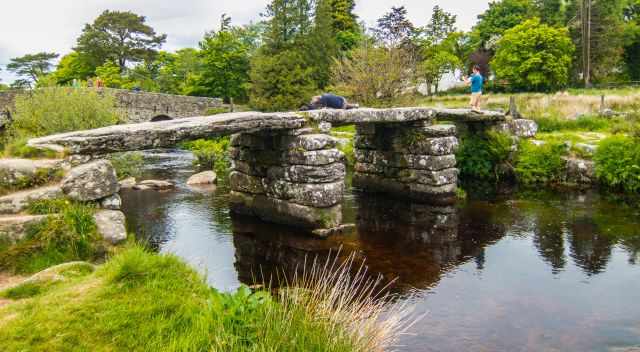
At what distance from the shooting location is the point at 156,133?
7832mm

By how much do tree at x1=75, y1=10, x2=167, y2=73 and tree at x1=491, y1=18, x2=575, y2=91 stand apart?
3721cm

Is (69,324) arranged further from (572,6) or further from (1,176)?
(572,6)

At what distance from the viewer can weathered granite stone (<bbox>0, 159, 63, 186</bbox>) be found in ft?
20.9

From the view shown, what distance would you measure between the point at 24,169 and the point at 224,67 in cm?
3425

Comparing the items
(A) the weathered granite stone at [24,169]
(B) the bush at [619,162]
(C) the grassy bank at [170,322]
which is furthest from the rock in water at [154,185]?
(B) the bush at [619,162]

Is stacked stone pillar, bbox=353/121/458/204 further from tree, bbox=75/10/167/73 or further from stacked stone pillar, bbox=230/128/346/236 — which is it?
tree, bbox=75/10/167/73

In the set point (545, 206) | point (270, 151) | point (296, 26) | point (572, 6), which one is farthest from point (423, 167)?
point (572, 6)

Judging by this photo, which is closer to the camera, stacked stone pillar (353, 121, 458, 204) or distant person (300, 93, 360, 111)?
distant person (300, 93, 360, 111)

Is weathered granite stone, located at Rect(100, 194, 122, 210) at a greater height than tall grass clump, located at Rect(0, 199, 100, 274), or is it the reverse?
weathered granite stone, located at Rect(100, 194, 122, 210)

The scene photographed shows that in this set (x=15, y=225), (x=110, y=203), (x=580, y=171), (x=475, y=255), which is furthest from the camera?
(x=580, y=171)

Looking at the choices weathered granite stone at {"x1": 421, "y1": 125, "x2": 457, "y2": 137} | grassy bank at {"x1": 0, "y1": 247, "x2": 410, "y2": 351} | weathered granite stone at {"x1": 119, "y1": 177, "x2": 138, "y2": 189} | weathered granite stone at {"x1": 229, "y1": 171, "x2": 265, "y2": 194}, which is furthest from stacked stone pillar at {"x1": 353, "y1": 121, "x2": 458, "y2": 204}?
grassy bank at {"x1": 0, "y1": 247, "x2": 410, "y2": 351}

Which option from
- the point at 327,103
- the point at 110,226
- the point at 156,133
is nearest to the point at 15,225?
the point at 110,226

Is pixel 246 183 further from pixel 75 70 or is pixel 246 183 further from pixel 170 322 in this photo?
pixel 75 70

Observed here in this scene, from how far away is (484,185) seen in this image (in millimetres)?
14305
